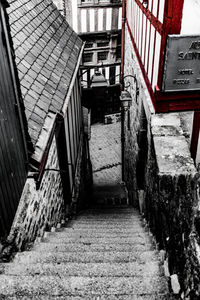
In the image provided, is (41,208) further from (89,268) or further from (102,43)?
(102,43)

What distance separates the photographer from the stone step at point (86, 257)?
3049mm

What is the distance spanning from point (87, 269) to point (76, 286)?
0.36m

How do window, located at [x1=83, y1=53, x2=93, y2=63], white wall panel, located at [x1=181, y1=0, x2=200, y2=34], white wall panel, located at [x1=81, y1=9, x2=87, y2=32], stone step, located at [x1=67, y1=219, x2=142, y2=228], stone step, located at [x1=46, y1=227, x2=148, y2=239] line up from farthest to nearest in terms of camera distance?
window, located at [x1=83, y1=53, x2=93, y2=63]
white wall panel, located at [x1=81, y1=9, x2=87, y2=32]
stone step, located at [x1=67, y1=219, x2=142, y2=228]
stone step, located at [x1=46, y1=227, x2=148, y2=239]
white wall panel, located at [x1=181, y1=0, x2=200, y2=34]

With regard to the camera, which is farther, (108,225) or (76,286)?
(108,225)

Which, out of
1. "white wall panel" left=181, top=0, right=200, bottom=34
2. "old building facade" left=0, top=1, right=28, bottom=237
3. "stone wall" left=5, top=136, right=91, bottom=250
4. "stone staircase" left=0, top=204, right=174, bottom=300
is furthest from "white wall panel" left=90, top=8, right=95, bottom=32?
"stone staircase" left=0, top=204, right=174, bottom=300

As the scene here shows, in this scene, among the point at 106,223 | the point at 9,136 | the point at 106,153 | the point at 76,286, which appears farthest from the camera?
the point at 106,153

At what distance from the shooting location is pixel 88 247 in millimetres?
3541

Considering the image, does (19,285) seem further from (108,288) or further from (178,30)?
(178,30)

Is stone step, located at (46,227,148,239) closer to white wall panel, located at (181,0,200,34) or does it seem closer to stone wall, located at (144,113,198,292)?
stone wall, located at (144,113,198,292)

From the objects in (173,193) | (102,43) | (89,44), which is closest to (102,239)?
(173,193)

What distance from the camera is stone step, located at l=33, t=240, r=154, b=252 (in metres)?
3.48

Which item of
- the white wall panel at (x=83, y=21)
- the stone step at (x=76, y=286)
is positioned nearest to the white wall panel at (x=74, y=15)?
the white wall panel at (x=83, y=21)

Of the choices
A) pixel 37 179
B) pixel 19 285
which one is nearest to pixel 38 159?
pixel 37 179

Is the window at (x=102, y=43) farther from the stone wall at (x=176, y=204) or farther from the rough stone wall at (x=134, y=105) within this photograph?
the stone wall at (x=176, y=204)
